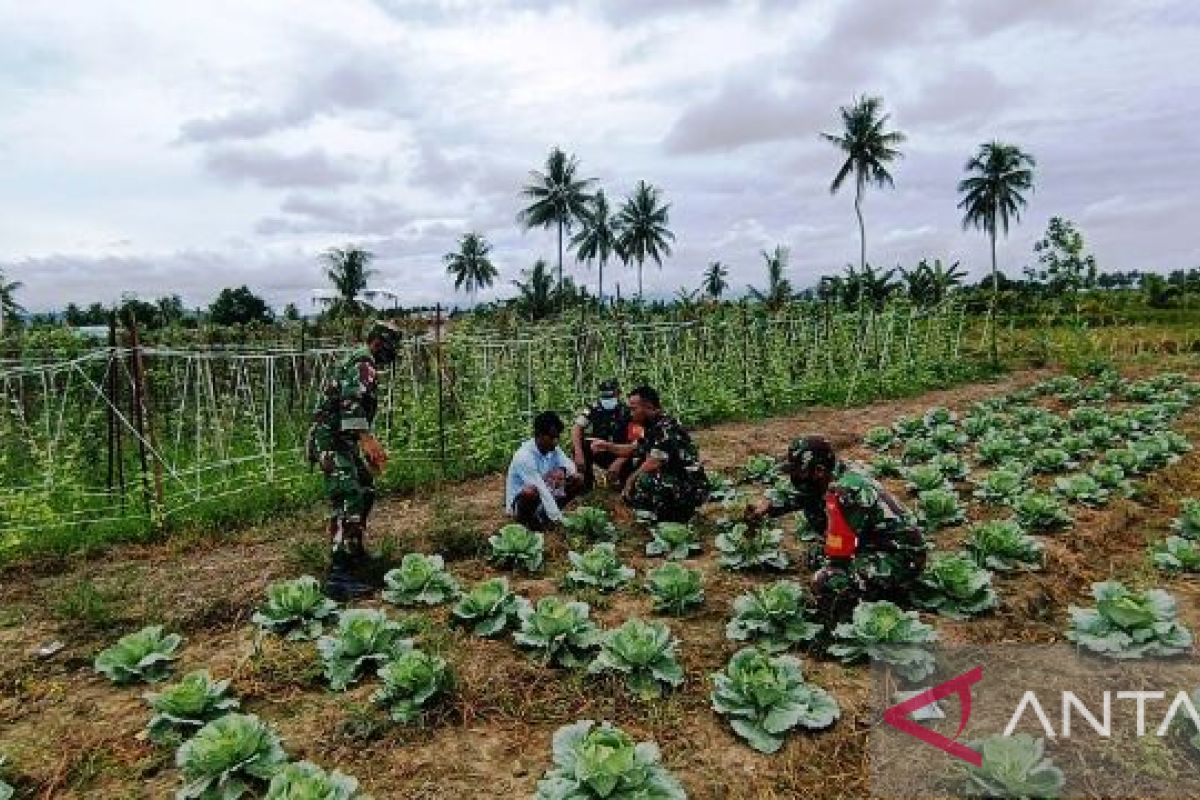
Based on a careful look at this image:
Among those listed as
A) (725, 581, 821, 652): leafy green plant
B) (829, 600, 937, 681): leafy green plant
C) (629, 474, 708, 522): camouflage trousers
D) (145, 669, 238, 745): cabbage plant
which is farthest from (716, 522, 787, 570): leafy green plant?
(145, 669, 238, 745): cabbage plant

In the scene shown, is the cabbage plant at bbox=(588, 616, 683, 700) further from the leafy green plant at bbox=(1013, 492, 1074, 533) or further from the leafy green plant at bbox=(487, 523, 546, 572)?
the leafy green plant at bbox=(1013, 492, 1074, 533)

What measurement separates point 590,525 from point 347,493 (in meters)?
1.78

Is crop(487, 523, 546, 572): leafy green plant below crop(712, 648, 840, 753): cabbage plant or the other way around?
the other way around

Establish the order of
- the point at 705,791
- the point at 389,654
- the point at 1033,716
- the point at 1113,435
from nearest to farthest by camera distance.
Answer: the point at 705,791, the point at 1033,716, the point at 389,654, the point at 1113,435

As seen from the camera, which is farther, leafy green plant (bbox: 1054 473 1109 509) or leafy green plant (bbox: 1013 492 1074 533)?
leafy green plant (bbox: 1054 473 1109 509)

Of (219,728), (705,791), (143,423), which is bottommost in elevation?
(705,791)

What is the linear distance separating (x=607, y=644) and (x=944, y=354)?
1534cm

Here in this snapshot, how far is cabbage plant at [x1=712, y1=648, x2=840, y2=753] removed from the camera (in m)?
3.29

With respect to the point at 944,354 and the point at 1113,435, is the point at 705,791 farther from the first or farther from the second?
the point at 944,354

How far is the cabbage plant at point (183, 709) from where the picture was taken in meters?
3.41

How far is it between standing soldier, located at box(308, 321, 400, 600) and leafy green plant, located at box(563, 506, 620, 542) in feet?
4.90

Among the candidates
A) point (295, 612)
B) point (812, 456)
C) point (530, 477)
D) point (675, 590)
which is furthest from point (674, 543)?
point (295, 612)

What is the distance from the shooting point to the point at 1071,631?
4.01 m

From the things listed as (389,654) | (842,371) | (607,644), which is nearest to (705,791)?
(607,644)
